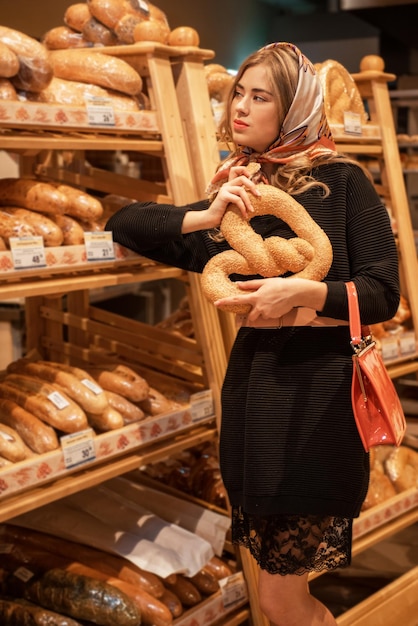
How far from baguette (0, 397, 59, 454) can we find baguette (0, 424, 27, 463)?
33mm

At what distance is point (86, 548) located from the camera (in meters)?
2.48

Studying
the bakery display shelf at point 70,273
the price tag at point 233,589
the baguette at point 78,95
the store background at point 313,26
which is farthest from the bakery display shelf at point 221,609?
the store background at point 313,26

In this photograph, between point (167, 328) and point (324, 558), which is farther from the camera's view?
point (167, 328)

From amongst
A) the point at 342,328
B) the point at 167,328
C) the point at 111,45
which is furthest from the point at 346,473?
the point at 111,45

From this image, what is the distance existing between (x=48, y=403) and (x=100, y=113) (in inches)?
30.9

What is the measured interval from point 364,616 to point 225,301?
1.48 metres

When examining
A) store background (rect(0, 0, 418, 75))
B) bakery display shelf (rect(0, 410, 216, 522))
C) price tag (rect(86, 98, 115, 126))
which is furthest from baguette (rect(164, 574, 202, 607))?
store background (rect(0, 0, 418, 75))

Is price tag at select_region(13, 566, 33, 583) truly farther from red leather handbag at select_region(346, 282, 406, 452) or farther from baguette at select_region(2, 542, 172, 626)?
red leather handbag at select_region(346, 282, 406, 452)

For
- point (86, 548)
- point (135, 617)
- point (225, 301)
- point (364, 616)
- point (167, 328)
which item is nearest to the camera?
point (225, 301)

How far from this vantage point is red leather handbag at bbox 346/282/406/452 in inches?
72.2

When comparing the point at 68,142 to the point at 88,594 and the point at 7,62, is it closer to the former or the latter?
the point at 7,62

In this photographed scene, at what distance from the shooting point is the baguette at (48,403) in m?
2.17

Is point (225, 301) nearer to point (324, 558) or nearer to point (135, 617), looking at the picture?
point (324, 558)

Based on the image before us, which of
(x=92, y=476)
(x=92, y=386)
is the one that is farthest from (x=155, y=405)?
(x=92, y=476)
